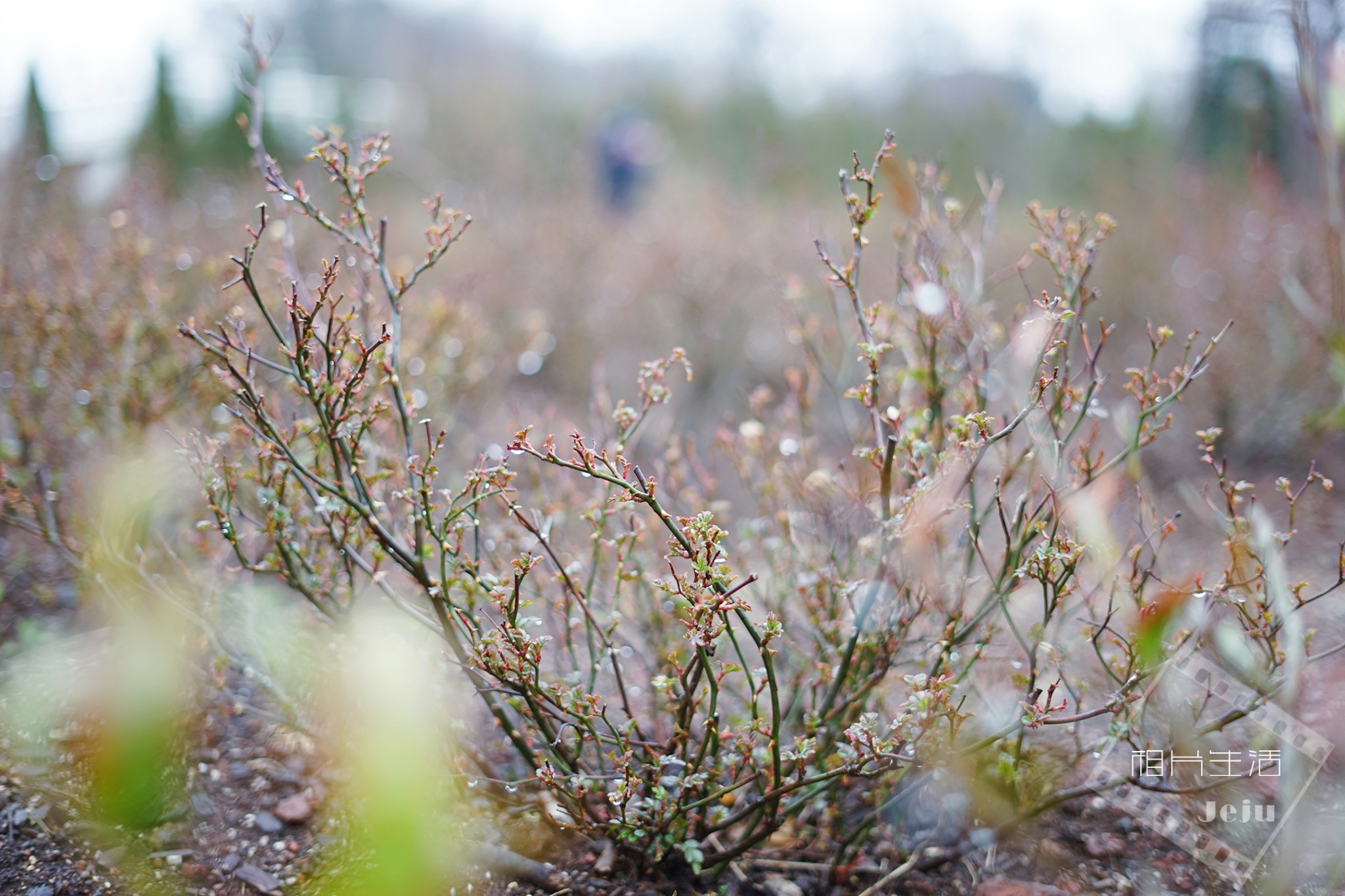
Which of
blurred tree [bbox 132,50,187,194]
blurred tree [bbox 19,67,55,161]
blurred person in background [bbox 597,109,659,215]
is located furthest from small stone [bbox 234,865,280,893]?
blurred person in background [bbox 597,109,659,215]

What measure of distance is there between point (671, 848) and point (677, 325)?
4522 mm

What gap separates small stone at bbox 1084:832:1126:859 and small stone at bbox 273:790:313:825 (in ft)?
5.75

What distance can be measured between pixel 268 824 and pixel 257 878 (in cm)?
17

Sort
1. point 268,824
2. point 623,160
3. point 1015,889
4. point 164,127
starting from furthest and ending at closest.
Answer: point 623,160
point 164,127
point 268,824
point 1015,889

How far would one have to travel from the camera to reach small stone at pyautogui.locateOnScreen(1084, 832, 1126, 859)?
2.08m

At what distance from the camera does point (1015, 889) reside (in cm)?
191

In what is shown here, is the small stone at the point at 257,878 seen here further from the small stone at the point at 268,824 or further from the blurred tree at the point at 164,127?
the blurred tree at the point at 164,127

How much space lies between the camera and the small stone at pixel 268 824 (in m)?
2.07

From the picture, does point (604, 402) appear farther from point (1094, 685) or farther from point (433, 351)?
point (1094, 685)

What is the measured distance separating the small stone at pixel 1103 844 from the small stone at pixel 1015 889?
17 cm

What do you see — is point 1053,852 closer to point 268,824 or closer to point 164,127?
point 268,824

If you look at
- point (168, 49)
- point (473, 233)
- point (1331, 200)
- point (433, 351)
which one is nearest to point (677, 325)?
point (473, 233)

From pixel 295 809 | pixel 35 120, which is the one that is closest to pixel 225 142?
pixel 35 120

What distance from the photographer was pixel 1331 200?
208 cm
